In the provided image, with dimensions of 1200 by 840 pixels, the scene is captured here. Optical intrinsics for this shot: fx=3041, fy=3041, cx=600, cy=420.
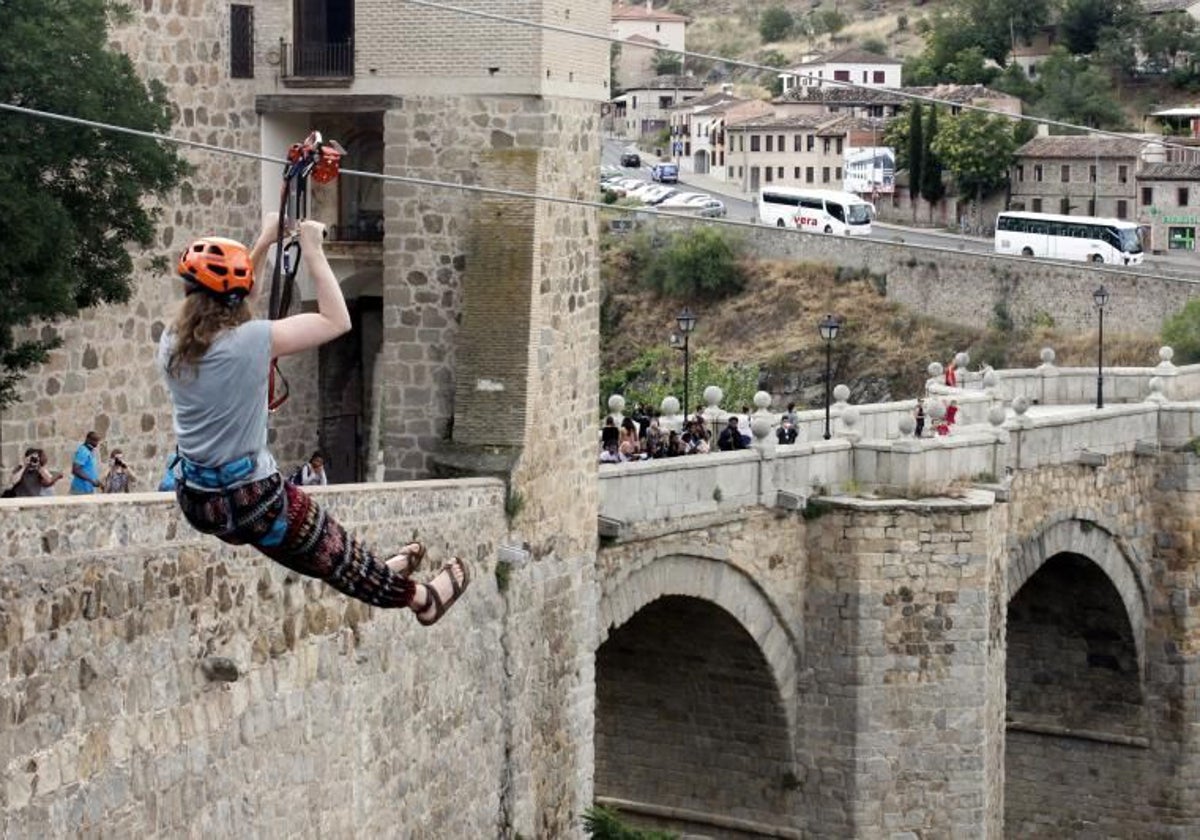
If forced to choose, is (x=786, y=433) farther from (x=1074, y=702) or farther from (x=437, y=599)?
(x=437, y=599)

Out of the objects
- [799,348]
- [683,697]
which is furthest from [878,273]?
[683,697]

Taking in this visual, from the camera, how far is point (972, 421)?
3806 cm

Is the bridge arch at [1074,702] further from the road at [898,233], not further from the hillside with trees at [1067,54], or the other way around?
the hillside with trees at [1067,54]

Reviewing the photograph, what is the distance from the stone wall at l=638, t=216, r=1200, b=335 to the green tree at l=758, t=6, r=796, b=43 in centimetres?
4305

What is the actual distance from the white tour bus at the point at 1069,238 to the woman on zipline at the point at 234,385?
74.2m

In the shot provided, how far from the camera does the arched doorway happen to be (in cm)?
3092

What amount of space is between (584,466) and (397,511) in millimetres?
4364

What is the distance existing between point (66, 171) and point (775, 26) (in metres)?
121

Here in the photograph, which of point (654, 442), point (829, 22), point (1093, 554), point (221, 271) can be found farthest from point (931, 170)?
point (221, 271)

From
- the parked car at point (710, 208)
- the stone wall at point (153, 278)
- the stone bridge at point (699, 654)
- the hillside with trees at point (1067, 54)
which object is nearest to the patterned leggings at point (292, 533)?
the stone bridge at point (699, 654)

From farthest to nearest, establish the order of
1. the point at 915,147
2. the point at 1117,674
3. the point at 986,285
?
the point at 915,147, the point at 986,285, the point at 1117,674

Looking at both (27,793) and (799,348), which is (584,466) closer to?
(27,793)

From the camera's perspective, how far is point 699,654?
3111 centimetres

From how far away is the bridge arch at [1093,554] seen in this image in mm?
35375
